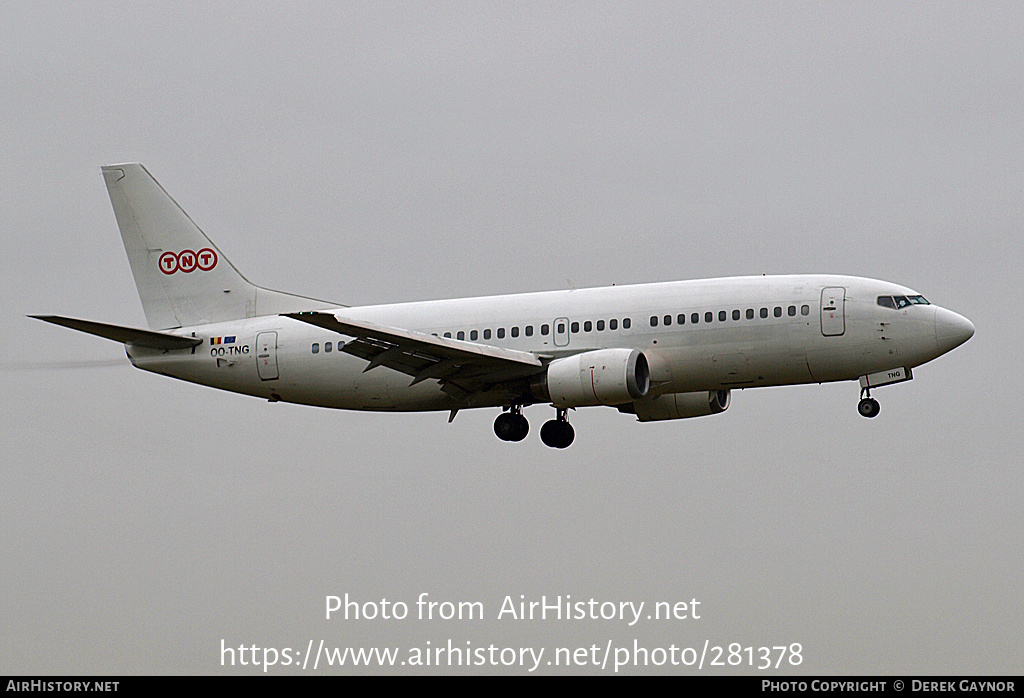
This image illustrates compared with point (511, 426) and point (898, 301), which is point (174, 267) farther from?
point (898, 301)

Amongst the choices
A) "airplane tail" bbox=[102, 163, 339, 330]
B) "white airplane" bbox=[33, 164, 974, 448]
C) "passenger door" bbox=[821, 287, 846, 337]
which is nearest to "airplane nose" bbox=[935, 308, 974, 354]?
"white airplane" bbox=[33, 164, 974, 448]

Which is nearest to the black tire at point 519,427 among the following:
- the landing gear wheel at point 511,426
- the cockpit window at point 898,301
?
the landing gear wheel at point 511,426

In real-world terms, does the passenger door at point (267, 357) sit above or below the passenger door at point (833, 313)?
below

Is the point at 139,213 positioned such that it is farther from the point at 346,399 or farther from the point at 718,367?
the point at 718,367

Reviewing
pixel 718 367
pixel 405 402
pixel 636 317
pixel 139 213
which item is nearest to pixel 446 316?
pixel 405 402

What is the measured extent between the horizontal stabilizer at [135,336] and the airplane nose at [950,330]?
23651 mm

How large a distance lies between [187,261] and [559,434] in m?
14.7

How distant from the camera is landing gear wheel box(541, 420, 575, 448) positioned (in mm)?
44781

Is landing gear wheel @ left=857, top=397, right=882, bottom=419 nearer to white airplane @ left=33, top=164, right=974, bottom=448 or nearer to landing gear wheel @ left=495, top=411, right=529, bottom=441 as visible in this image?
white airplane @ left=33, top=164, right=974, bottom=448

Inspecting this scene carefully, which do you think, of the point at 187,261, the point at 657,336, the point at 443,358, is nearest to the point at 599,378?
the point at 657,336

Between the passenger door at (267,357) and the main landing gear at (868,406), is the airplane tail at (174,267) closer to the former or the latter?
the passenger door at (267,357)

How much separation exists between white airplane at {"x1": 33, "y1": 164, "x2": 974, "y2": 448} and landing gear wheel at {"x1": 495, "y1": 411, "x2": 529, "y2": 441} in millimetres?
45

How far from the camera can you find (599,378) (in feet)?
127

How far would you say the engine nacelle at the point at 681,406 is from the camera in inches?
1778
